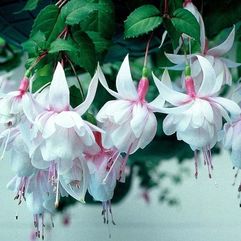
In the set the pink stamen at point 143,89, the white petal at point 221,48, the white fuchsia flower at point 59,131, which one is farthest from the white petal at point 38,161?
the white petal at point 221,48

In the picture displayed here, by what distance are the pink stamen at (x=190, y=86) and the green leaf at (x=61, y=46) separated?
11 cm

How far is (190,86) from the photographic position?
570 millimetres

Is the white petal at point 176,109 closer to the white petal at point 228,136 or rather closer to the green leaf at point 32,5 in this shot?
the white petal at point 228,136

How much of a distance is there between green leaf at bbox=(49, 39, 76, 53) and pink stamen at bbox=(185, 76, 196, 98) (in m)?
0.11

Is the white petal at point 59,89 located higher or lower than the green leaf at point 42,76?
lower

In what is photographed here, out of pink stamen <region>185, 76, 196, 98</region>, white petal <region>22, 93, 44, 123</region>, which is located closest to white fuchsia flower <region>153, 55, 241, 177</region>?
pink stamen <region>185, 76, 196, 98</region>

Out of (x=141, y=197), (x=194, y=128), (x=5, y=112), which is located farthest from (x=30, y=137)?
(x=141, y=197)

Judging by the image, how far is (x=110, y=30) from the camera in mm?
644

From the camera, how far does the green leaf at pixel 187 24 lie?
585 mm

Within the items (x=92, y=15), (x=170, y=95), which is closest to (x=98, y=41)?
(x=92, y=15)

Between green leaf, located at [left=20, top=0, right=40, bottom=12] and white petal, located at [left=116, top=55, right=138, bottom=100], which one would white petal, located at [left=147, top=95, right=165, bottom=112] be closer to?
white petal, located at [left=116, top=55, right=138, bottom=100]

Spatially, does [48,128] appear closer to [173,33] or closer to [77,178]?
[77,178]

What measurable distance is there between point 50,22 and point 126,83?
129 mm

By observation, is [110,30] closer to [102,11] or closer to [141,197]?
[102,11]
